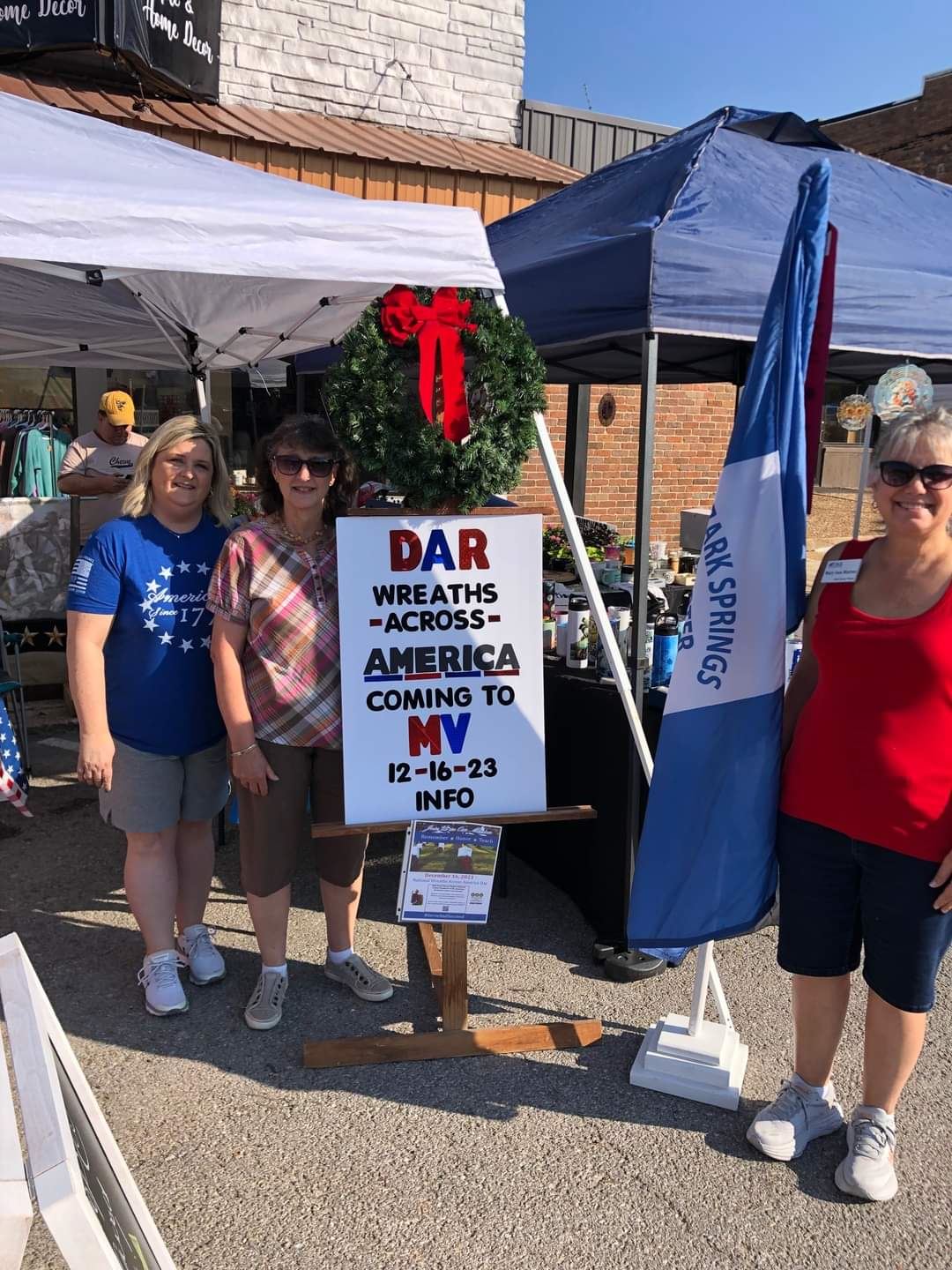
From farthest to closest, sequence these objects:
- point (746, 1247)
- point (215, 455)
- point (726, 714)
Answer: point (215, 455), point (726, 714), point (746, 1247)

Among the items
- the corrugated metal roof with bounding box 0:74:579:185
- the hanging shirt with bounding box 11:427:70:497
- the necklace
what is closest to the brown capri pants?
the necklace

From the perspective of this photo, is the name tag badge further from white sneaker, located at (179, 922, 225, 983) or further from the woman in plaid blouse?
white sneaker, located at (179, 922, 225, 983)

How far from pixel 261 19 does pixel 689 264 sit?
19.3 ft

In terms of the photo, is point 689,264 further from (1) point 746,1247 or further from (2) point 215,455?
(1) point 746,1247

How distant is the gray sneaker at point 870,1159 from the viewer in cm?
229

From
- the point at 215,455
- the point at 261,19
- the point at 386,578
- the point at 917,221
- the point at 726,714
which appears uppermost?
the point at 261,19

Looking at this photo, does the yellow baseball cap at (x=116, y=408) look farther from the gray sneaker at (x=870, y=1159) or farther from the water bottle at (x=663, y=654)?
the gray sneaker at (x=870, y=1159)

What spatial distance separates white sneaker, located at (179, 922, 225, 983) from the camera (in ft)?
10.3

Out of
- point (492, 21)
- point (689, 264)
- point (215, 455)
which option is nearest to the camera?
point (215, 455)

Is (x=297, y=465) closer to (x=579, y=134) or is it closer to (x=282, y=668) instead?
(x=282, y=668)

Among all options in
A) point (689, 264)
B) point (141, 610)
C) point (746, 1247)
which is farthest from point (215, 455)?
point (746, 1247)

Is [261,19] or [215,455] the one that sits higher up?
[261,19]

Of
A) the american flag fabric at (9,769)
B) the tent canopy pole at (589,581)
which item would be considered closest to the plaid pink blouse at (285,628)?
the tent canopy pole at (589,581)

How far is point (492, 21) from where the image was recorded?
8.16m
